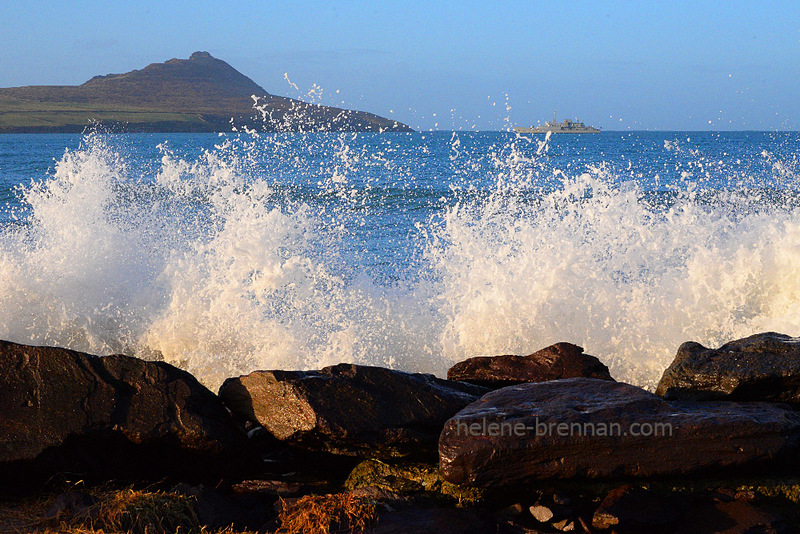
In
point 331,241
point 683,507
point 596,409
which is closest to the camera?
point 683,507

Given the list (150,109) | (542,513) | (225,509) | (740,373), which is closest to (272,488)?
(225,509)

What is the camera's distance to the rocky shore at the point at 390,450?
3.21 meters

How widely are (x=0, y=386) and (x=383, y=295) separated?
4.27 meters

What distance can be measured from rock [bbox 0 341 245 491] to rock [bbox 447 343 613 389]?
171 cm

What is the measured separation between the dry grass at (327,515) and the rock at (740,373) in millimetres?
2030

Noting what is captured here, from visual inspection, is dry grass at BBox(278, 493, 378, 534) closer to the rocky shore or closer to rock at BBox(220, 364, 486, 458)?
the rocky shore

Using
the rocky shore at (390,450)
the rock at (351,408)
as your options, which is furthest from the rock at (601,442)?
the rock at (351,408)

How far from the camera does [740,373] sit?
411 cm

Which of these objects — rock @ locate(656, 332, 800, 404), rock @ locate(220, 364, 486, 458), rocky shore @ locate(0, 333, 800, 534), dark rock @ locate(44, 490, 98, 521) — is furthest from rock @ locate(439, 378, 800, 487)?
dark rock @ locate(44, 490, 98, 521)

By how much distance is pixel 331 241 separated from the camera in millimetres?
10727

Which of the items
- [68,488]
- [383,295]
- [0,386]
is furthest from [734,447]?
[383,295]

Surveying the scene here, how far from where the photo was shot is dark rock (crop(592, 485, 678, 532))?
10.1 feet

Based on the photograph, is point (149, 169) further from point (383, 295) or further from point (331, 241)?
point (383, 295)

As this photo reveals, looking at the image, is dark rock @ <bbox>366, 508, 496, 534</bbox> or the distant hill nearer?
dark rock @ <bbox>366, 508, 496, 534</bbox>
